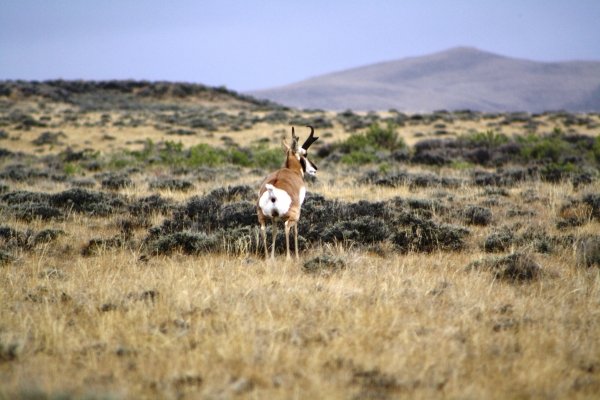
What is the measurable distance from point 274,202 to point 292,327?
2.32 m

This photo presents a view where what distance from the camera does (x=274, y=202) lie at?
20.4 ft

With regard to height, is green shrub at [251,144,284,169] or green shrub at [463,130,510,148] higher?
green shrub at [463,130,510,148]

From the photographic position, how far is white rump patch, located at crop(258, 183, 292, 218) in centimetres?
619

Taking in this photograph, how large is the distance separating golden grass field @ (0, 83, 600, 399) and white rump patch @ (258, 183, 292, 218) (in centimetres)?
67

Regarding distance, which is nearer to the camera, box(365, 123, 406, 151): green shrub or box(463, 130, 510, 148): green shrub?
box(463, 130, 510, 148): green shrub

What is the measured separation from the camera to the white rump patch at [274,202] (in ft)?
20.3

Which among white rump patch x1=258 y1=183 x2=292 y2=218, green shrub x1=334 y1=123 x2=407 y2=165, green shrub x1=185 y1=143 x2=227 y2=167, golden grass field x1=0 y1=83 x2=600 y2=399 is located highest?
green shrub x1=334 y1=123 x2=407 y2=165

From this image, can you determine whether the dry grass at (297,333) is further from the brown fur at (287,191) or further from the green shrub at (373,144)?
the green shrub at (373,144)

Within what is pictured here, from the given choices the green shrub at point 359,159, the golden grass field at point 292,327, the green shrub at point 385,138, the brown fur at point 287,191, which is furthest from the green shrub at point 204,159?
the brown fur at point 287,191

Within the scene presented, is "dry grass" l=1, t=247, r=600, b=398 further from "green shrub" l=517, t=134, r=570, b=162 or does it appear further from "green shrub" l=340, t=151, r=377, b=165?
"green shrub" l=517, t=134, r=570, b=162

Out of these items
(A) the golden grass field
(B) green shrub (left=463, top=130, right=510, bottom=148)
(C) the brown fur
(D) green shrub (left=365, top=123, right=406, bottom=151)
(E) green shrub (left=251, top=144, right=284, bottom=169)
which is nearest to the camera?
(A) the golden grass field

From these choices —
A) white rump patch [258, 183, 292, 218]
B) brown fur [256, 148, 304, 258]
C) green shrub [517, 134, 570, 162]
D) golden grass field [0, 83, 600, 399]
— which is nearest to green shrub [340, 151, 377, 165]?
green shrub [517, 134, 570, 162]

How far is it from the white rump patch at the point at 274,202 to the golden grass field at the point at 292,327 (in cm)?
67

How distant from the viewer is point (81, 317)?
445 cm
